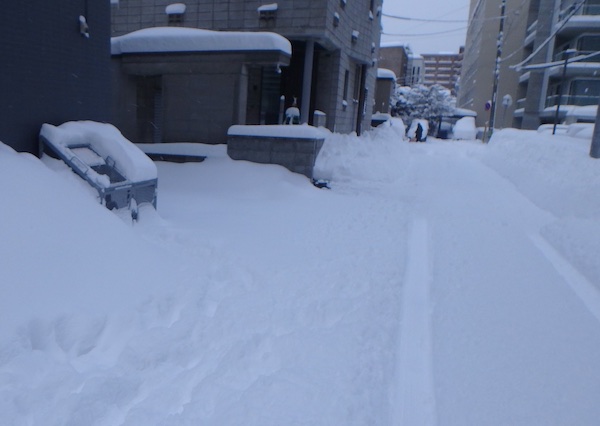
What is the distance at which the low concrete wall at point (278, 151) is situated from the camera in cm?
1005

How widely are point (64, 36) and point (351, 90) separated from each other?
44.4 ft

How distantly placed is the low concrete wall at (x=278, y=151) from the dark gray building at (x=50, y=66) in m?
3.39

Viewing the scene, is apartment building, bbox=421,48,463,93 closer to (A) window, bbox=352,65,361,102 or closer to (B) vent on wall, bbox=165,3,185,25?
(A) window, bbox=352,65,361,102

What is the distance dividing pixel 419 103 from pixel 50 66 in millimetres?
40707

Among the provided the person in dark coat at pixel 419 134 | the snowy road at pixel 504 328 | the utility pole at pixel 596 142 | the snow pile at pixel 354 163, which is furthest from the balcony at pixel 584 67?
the snowy road at pixel 504 328

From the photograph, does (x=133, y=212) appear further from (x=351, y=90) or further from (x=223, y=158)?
(x=351, y=90)

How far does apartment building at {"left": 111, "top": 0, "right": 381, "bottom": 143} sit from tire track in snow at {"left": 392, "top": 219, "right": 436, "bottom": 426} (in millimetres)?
7288

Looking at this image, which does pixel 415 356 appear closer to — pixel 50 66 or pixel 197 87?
pixel 50 66

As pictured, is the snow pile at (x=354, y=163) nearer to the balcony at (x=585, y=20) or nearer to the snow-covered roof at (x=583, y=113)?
the snow-covered roof at (x=583, y=113)

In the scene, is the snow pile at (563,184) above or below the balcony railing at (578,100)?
below

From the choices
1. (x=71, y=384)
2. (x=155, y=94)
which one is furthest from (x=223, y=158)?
(x=71, y=384)

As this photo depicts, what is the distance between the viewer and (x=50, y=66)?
599 centimetres

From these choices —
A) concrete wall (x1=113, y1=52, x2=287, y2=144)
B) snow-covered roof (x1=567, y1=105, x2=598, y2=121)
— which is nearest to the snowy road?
concrete wall (x1=113, y1=52, x2=287, y2=144)

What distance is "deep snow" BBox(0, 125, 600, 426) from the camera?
276 centimetres
